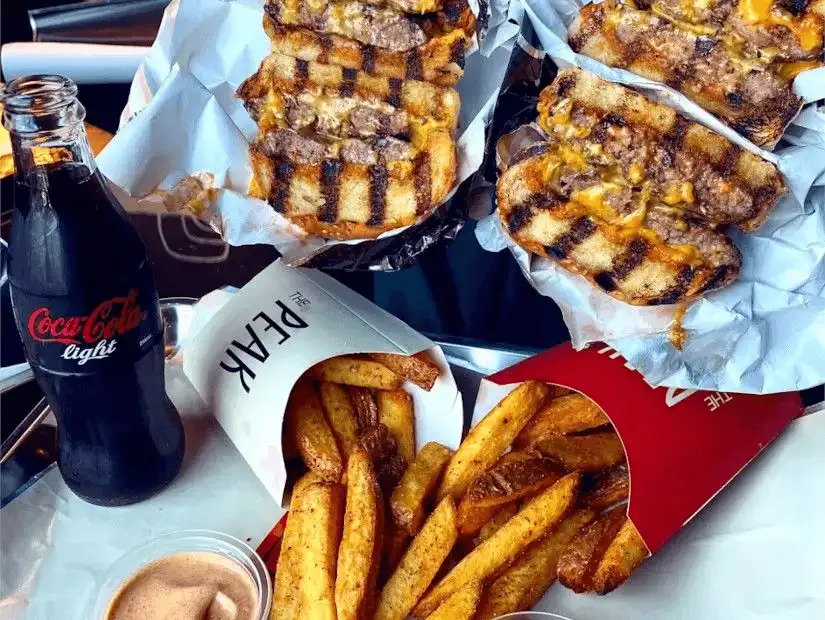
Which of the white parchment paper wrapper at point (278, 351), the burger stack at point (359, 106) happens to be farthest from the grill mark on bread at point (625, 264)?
the white parchment paper wrapper at point (278, 351)

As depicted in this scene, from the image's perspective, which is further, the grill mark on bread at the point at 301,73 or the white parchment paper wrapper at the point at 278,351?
the white parchment paper wrapper at the point at 278,351

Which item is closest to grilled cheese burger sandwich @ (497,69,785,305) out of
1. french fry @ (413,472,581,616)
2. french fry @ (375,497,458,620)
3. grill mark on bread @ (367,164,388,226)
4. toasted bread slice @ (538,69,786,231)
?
toasted bread slice @ (538,69,786,231)

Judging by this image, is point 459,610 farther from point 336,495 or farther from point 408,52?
point 408,52

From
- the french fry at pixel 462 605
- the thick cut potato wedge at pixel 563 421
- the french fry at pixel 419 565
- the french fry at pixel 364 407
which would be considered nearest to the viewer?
the french fry at pixel 462 605

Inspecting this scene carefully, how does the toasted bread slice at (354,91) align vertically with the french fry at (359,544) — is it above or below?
above

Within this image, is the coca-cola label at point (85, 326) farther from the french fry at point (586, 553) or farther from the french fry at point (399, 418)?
the french fry at point (586, 553)

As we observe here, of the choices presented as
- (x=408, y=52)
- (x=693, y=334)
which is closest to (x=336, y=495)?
(x=693, y=334)
